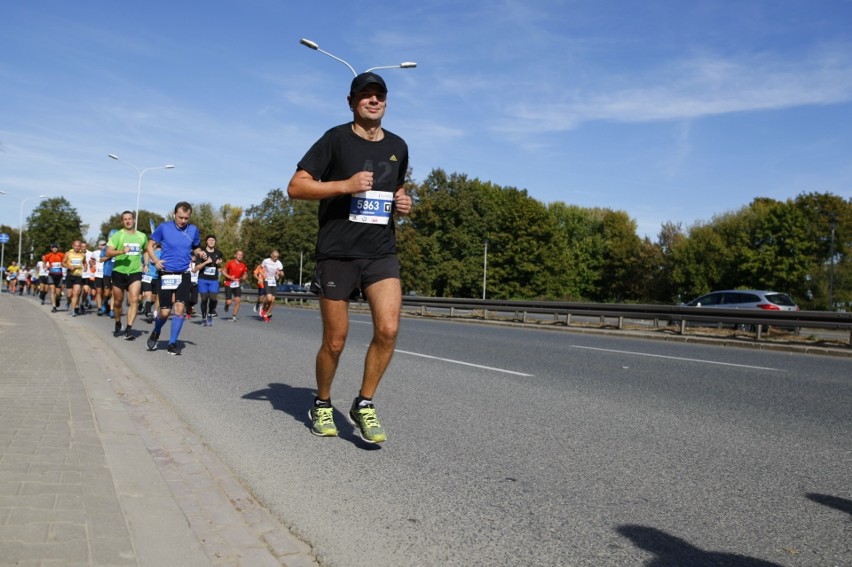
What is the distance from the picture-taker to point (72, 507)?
10.5 ft

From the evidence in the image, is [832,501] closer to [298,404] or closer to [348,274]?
[348,274]

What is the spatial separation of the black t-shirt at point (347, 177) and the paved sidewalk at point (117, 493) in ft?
4.85

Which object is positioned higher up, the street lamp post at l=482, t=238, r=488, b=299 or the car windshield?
the street lamp post at l=482, t=238, r=488, b=299

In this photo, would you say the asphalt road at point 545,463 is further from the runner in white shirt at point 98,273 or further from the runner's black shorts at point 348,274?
the runner in white shirt at point 98,273


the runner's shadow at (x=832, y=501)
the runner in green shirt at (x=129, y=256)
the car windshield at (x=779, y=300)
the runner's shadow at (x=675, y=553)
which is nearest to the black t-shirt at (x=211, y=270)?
the runner in green shirt at (x=129, y=256)

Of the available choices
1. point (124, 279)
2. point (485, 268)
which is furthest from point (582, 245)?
point (124, 279)

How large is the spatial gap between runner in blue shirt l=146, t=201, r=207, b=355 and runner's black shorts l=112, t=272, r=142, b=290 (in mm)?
2243

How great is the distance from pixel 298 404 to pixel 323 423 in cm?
141

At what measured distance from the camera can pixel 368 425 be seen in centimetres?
457

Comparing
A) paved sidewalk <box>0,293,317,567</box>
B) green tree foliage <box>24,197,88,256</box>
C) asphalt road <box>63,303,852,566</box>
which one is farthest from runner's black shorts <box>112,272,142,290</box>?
green tree foliage <box>24,197,88,256</box>

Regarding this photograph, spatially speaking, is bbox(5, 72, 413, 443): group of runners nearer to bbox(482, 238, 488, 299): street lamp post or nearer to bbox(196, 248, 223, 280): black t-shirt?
bbox(196, 248, 223, 280): black t-shirt

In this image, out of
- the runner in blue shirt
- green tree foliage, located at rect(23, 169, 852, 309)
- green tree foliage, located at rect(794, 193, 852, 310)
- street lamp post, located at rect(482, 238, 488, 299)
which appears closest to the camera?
the runner in blue shirt

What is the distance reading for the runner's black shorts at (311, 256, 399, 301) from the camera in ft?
15.2

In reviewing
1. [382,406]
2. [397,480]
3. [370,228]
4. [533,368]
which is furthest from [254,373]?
[397,480]
